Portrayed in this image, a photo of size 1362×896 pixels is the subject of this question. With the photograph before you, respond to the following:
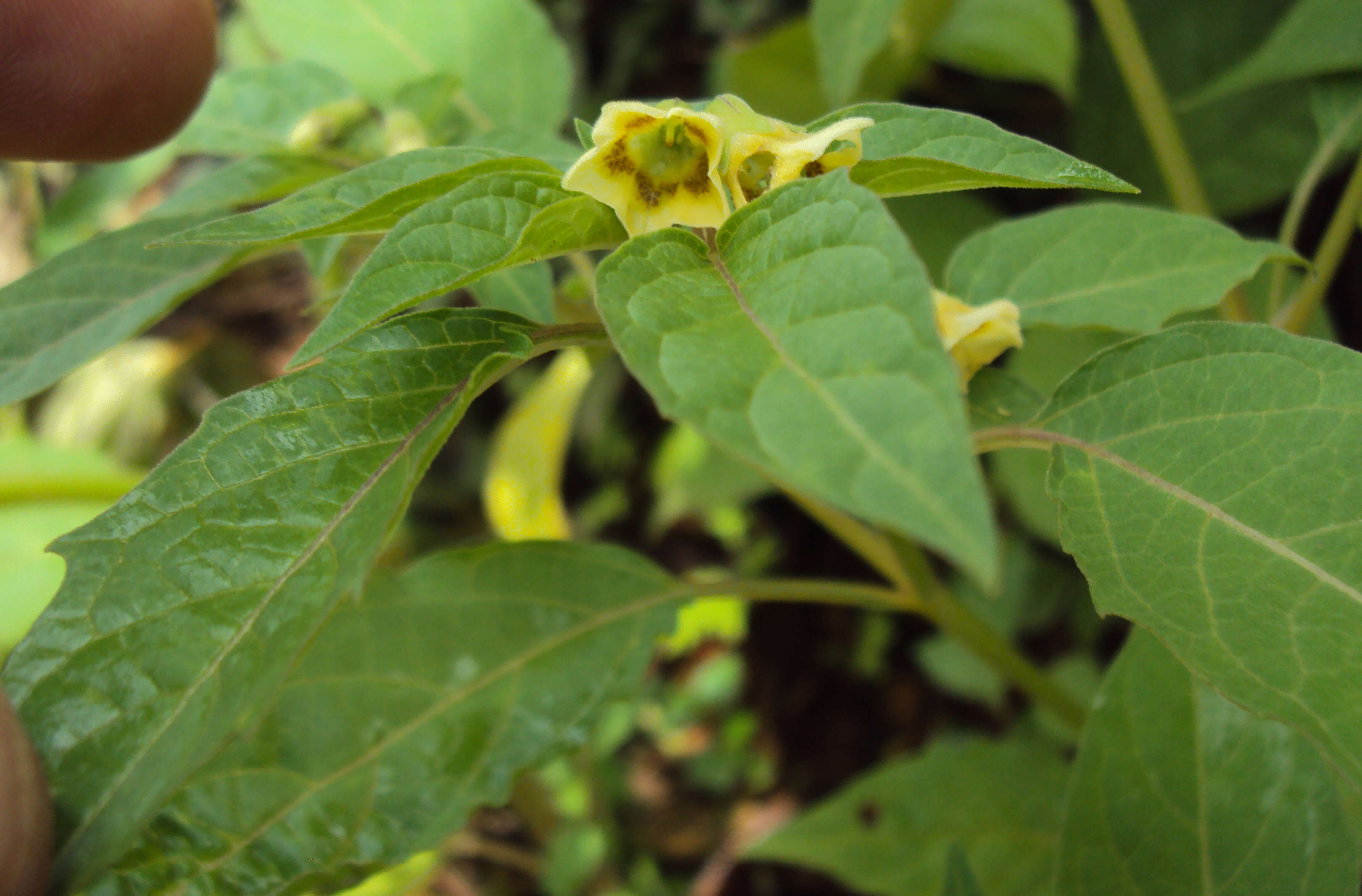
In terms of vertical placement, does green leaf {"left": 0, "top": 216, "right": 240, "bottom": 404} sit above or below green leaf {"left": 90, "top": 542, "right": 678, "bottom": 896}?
above

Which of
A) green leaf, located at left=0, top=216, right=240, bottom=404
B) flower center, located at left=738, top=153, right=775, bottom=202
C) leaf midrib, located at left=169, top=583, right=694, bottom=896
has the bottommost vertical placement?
leaf midrib, located at left=169, top=583, right=694, bottom=896

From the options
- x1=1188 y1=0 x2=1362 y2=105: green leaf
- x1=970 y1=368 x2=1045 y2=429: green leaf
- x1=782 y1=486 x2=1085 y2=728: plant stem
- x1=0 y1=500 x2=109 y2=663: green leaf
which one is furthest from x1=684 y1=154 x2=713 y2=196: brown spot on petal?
x1=0 y1=500 x2=109 y2=663: green leaf

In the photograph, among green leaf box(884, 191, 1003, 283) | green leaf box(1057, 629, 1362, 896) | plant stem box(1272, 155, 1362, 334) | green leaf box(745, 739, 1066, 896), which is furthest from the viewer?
green leaf box(884, 191, 1003, 283)

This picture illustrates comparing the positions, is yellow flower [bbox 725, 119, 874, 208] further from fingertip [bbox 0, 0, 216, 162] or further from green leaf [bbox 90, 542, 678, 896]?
fingertip [bbox 0, 0, 216, 162]

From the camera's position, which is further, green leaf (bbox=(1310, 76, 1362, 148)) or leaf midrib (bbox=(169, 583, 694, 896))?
green leaf (bbox=(1310, 76, 1362, 148))

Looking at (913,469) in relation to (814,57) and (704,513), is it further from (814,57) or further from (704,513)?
(704,513)

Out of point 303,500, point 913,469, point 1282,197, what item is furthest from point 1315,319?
point 303,500
